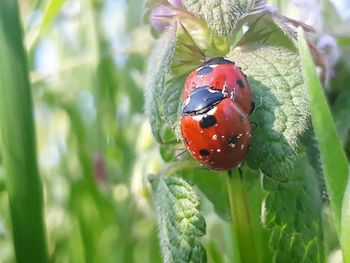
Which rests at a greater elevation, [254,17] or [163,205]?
[254,17]

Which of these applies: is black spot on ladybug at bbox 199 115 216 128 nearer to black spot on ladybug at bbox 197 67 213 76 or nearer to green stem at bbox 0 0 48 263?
black spot on ladybug at bbox 197 67 213 76

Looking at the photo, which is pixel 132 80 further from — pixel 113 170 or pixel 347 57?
pixel 347 57

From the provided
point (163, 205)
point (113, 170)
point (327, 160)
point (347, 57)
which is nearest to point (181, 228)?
point (163, 205)

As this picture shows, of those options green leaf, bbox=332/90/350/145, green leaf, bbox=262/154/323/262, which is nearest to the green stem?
green leaf, bbox=262/154/323/262

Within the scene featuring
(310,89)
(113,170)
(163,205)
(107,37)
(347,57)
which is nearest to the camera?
(310,89)

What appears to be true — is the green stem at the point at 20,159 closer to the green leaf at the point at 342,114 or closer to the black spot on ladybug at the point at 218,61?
the black spot on ladybug at the point at 218,61

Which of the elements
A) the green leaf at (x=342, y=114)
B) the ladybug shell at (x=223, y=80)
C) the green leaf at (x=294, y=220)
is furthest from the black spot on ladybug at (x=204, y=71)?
the green leaf at (x=342, y=114)
